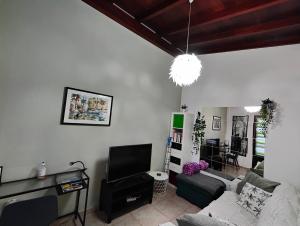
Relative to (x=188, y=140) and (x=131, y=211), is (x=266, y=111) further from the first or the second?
(x=131, y=211)

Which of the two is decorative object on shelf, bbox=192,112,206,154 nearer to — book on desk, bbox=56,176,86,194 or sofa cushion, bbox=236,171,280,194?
sofa cushion, bbox=236,171,280,194

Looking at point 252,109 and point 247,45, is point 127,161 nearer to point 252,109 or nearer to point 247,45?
point 252,109

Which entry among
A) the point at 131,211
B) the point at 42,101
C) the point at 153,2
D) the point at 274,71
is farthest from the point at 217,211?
the point at 153,2

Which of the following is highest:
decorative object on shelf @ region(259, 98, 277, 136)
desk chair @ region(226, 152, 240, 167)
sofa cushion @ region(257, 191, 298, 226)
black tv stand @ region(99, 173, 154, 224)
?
decorative object on shelf @ region(259, 98, 277, 136)

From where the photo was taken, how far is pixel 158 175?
3.31 meters

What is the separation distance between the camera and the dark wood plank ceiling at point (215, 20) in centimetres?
224

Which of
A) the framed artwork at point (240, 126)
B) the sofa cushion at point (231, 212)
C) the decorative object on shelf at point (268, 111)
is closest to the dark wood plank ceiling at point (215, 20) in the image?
the decorative object on shelf at point (268, 111)

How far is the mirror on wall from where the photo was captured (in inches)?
119

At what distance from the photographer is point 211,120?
3.69 m

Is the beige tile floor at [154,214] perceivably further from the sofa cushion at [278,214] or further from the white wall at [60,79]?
the sofa cushion at [278,214]

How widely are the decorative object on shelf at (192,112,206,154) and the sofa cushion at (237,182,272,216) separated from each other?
1.40 meters

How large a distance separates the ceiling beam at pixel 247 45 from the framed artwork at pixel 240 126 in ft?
4.57

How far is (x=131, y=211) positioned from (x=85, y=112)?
71.2 inches

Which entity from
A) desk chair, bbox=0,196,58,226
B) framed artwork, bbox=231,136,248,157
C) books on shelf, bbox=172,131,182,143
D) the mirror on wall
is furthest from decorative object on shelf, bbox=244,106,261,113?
desk chair, bbox=0,196,58,226
